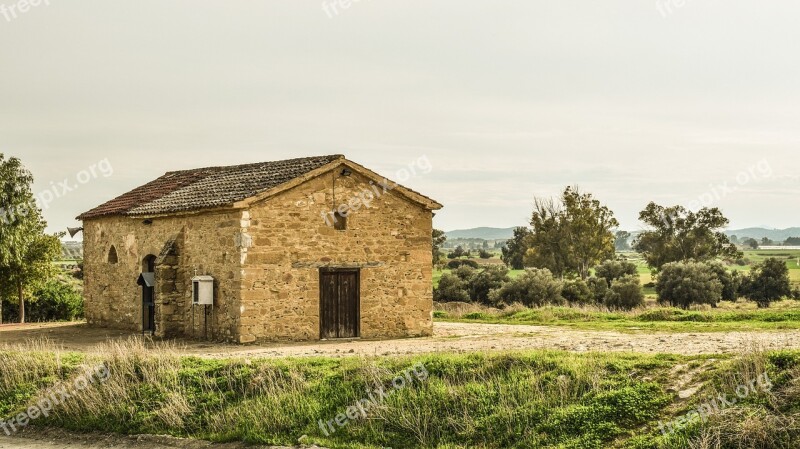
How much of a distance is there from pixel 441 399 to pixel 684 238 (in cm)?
4201

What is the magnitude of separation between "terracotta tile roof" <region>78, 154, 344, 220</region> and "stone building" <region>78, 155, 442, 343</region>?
0.25 ft

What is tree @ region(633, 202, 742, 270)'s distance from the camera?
51406 mm

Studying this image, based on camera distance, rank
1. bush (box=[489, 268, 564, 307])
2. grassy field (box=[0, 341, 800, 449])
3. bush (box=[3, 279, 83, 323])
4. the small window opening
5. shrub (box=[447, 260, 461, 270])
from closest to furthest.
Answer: grassy field (box=[0, 341, 800, 449]), the small window opening, bush (box=[489, 268, 564, 307]), bush (box=[3, 279, 83, 323]), shrub (box=[447, 260, 461, 270])

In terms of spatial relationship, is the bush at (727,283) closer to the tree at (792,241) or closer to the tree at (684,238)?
the tree at (684,238)

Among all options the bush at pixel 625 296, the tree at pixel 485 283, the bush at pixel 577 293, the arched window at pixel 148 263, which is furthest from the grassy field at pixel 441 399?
the tree at pixel 485 283

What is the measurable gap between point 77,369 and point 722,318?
17094 millimetres

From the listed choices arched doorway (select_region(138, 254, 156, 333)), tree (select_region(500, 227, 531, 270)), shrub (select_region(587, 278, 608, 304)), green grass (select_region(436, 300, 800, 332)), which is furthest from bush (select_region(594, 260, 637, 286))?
tree (select_region(500, 227, 531, 270))

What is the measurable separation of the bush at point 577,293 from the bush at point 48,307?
772 inches

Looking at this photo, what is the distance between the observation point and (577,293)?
36.5 m

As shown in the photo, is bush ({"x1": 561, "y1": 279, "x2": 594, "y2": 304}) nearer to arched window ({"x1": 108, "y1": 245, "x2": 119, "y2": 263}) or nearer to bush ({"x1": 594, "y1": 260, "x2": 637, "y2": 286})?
bush ({"x1": 594, "y1": 260, "x2": 637, "y2": 286})

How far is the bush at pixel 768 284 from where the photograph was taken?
128ft

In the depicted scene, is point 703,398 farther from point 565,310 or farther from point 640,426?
point 565,310

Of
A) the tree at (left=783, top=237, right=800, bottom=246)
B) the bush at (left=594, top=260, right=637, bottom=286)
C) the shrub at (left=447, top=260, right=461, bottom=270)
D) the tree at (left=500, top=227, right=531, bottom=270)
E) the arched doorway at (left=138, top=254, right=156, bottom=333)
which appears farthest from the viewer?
the tree at (left=783, top=237, right=800, bottom=246)

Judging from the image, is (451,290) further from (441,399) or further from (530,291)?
(441,399)
